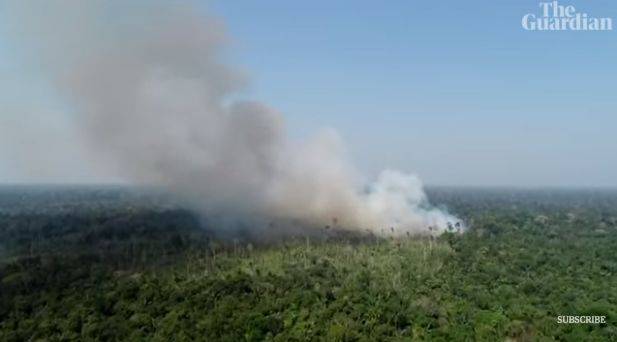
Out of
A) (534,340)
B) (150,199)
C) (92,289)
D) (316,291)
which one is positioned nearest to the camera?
(534,340)

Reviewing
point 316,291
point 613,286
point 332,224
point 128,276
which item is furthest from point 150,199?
point 613,286

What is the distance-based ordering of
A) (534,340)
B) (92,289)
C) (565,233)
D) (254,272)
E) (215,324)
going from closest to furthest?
(534,340) → (215,324) → (92,289) → (254,272) → (565,233)

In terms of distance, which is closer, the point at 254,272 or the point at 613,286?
the point at 613,286

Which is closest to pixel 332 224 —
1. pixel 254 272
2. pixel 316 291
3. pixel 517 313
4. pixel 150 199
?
pixel 254 272

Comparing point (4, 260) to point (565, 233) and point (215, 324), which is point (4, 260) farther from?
point (565, 233)

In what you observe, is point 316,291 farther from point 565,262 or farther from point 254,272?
point 565,262

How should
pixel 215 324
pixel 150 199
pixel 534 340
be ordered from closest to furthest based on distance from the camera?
pixel 534 340
pixel 215 324
pixel 150 199
